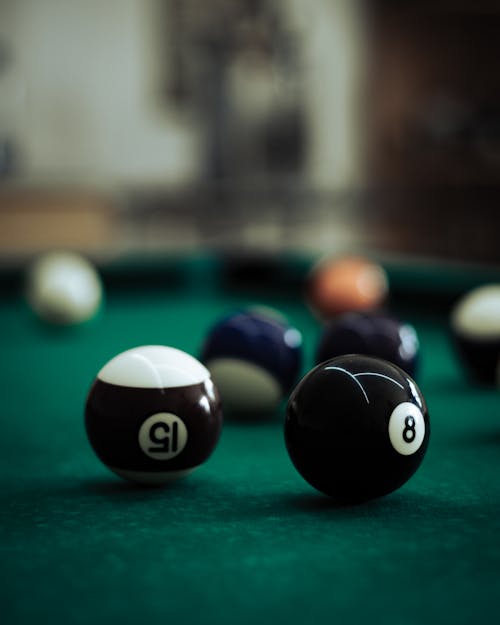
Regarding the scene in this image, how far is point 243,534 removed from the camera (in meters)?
1.21

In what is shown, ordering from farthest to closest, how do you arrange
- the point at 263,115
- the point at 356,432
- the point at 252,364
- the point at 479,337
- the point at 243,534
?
the point at 263,115 < the point at 479,337 < the point at 252,364 < the point at 356,432 < the point at 243,534

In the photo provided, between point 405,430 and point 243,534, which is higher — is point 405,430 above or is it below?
above

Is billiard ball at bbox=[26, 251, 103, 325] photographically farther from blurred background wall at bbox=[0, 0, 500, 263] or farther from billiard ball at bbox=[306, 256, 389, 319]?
blurred background wall at bbox=[0, 0, 500, 263]

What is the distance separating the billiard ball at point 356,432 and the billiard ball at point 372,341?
708 millimetres

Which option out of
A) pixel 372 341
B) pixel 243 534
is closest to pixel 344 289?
pixel 372 341

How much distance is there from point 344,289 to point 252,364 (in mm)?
1222

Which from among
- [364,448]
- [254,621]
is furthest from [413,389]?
[254,621]

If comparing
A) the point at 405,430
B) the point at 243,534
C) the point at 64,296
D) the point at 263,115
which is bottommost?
the point at 243,534

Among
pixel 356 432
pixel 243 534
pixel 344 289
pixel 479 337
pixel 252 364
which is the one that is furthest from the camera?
pixel 344 289

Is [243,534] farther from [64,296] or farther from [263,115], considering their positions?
[263,115]

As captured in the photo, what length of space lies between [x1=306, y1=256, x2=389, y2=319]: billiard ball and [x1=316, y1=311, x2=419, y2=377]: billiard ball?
97cm

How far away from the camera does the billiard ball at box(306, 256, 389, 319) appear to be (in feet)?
10.4

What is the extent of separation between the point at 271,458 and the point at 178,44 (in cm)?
759

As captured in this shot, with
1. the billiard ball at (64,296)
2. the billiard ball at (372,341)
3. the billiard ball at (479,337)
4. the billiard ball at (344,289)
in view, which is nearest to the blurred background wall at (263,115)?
the billiard ball at (64,296)
